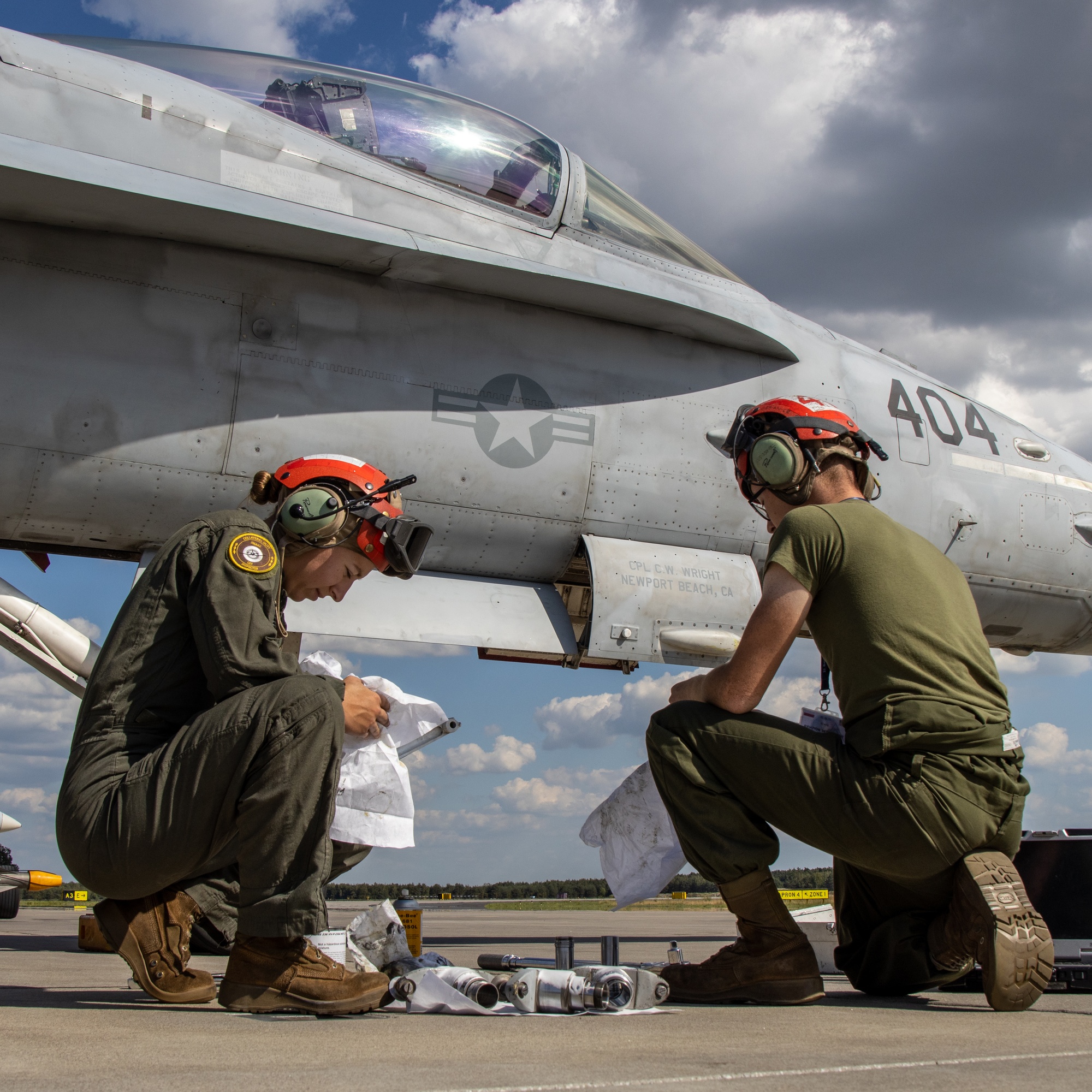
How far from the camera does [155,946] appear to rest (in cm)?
280

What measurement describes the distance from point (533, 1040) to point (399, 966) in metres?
1.21

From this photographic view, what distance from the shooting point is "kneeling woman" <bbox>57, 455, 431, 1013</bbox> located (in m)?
2.61

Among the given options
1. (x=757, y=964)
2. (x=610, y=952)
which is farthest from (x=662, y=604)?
(x=757, y=964)

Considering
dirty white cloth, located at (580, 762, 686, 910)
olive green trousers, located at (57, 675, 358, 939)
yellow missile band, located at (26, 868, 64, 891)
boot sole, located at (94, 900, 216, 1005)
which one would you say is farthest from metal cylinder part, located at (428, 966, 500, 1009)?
yellow missile band, located at (26, 868, 64, 891)

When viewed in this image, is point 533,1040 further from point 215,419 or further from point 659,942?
point 659,942

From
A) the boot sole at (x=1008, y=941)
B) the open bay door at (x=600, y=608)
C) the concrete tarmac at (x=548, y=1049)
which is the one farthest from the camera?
the open bay door at (x=600, y=608)

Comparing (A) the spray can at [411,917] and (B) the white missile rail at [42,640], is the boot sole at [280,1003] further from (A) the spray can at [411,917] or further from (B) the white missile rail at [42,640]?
(B) the white missile rail at [42,640]

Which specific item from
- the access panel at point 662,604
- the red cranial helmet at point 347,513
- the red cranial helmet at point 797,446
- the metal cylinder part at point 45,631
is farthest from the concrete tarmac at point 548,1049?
the access panel at point 662,604

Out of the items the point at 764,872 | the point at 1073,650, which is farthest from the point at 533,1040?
the point at 1073,650

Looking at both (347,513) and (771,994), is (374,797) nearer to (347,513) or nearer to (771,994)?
(347,513)

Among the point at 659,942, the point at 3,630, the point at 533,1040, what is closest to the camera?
the point at 533,1040

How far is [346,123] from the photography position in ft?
19.5

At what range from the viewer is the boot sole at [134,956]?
276 cm

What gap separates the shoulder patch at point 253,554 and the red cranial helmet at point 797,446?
1586mm
